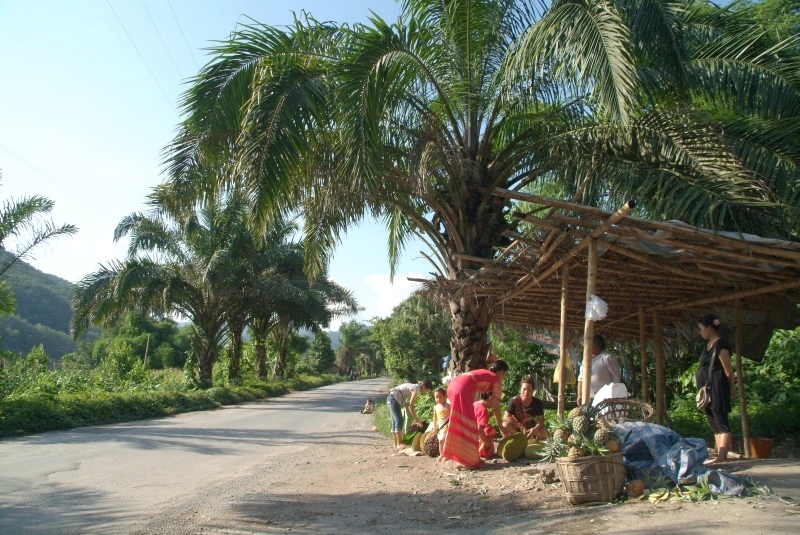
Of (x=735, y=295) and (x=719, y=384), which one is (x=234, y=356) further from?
(x=719, y=384)

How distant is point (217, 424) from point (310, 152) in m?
9.69

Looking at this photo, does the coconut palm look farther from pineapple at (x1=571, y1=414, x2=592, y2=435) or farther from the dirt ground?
pineapple at (x1=571, y1=414, x2=592, y2=435)

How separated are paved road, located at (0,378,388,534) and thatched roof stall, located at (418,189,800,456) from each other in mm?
4229

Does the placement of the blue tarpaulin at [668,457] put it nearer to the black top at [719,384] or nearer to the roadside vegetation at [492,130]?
the black top at [719,384]

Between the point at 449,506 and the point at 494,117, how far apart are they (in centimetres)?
527

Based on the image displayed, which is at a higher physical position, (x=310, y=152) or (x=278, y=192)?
(x=310, y=152)

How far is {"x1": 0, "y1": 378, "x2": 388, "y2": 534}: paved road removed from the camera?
18.6ft

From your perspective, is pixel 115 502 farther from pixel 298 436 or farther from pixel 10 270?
pixel 10 270

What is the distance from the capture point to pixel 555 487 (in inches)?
226

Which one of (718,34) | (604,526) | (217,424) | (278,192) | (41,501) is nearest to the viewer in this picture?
(604,526)

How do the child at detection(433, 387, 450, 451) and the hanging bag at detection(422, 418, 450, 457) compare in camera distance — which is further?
the hanging bag at detection(422, 418, 450, 457)

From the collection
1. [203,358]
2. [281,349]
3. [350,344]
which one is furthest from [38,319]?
[350,344]

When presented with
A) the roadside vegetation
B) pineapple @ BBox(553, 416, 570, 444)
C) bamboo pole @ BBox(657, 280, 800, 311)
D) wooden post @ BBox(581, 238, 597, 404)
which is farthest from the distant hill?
pineapple @ BBox(553, 416, 570, 444)

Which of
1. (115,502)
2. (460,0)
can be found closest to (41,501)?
(115,502)
